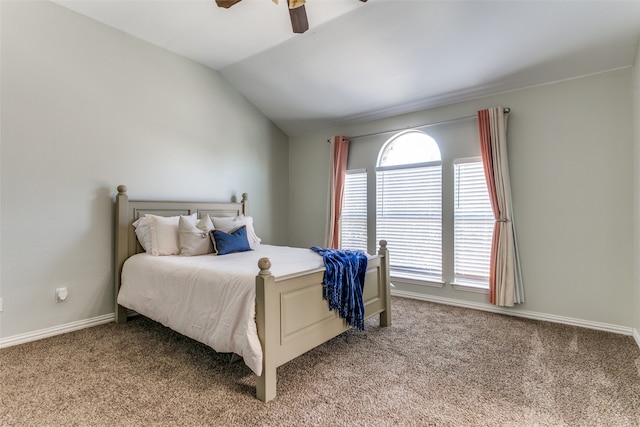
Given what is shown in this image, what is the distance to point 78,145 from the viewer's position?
118 inches

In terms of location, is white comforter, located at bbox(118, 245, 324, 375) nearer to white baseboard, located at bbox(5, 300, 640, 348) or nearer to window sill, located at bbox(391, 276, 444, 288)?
white baseboard, located at bbox(5, 300, 640, 348)

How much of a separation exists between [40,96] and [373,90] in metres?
3.31

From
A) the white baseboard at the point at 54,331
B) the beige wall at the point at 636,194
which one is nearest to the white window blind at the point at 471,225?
the beige wall at the point at 636,194

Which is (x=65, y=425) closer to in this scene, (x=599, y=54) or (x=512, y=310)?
(x=512, y=310)

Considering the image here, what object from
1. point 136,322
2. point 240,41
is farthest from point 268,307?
point 240,41

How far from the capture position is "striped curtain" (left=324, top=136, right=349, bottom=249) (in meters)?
4.59

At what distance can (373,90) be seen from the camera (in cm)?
382

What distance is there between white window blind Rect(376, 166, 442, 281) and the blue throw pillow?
1923 millimetres

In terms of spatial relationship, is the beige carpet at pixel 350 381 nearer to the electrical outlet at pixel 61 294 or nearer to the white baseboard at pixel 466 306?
the white baseboard at pixel 466 306

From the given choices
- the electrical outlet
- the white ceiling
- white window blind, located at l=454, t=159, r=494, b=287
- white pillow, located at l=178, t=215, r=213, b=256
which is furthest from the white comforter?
the white ceiling

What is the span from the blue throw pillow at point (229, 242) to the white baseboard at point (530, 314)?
2.15m

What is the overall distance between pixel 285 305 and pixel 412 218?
2.57m

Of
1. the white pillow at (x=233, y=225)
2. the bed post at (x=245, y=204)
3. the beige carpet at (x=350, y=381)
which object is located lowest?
the beige carpet at (x=350, y=381)

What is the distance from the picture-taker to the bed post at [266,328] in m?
1.83
